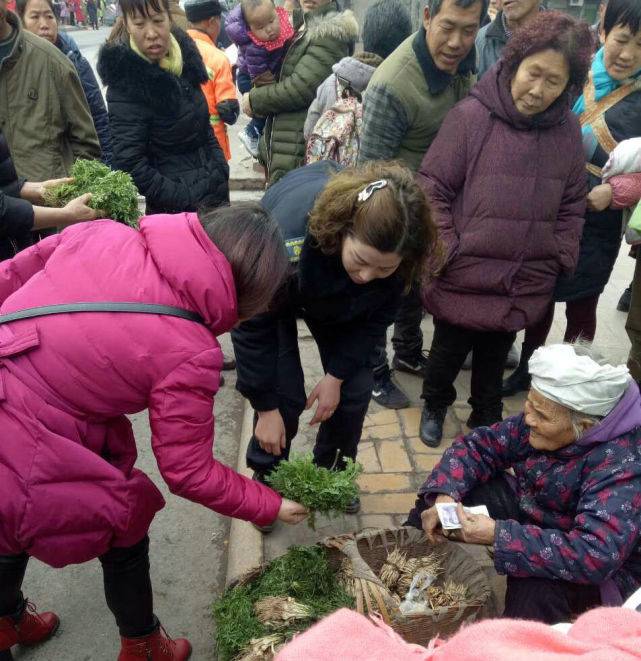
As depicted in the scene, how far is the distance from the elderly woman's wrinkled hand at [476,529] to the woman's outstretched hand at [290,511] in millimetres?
574

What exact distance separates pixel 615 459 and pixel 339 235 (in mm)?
1236

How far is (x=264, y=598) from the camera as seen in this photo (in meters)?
2.42

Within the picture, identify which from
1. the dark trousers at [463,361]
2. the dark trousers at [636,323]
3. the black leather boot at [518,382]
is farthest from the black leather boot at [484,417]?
the dark trousers at [636,323]

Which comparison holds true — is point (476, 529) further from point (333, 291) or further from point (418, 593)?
point (333, 291)

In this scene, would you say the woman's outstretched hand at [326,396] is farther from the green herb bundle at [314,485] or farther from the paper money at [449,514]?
the paper money at [449,514]

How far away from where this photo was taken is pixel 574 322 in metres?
3.97

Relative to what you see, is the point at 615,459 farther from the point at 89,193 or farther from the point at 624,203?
the point at 89,193

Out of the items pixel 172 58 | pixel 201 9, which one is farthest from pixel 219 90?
pixel 172 58

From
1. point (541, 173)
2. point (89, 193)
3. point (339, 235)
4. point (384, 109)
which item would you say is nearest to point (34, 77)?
point (89, 193)

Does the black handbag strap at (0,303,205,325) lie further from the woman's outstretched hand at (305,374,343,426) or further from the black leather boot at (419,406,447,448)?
the black leather boot at (419,406,447,448)

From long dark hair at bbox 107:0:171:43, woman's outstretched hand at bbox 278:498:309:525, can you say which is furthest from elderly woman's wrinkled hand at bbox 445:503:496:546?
long dark hair at bbox 107:0:171:43

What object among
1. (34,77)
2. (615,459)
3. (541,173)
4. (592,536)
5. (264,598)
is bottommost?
(264,598)

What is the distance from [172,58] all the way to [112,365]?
2.65 meters

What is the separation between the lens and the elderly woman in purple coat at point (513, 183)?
9.40ft
